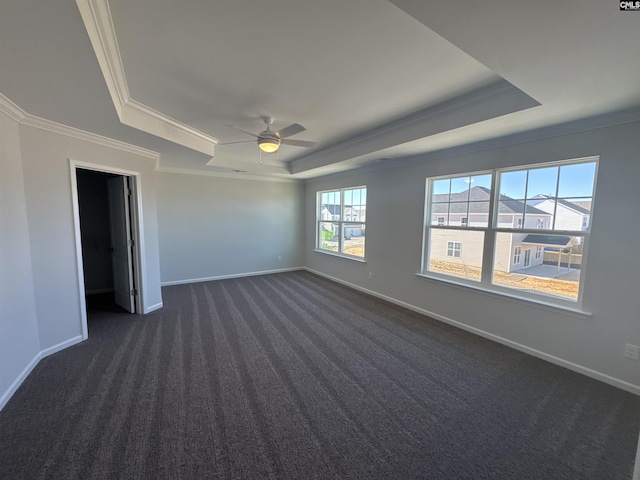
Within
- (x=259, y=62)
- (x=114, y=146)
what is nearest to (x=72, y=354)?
(x=114, y=146)

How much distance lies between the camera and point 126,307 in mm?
4094

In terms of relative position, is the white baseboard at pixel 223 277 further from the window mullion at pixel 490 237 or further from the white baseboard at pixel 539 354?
the window mullion at pixel 490 237

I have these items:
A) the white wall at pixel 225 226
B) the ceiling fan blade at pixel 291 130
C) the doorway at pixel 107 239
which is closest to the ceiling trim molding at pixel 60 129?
the doorway at pixel 107 239

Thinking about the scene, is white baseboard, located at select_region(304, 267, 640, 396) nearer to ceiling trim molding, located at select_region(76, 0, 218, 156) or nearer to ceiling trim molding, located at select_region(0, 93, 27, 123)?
ceiling trim molding, located at select_region(76, 0, 218, 156)

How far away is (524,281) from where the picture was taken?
9.98 feet

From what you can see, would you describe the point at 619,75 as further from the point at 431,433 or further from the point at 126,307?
the point at 126,307

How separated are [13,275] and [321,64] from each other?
10.8 ft

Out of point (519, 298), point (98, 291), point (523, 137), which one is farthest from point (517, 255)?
point (98, 291)

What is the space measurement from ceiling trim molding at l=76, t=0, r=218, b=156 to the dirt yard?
13.6ft

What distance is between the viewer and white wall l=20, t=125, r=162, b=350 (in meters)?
2.60

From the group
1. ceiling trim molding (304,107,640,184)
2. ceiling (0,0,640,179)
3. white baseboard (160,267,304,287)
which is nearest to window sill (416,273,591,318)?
ceiling trim molding (304,107,640,184)

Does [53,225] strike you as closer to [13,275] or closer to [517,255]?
[13,275]

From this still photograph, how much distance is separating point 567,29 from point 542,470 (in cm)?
253

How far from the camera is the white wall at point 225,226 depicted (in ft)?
17.7
